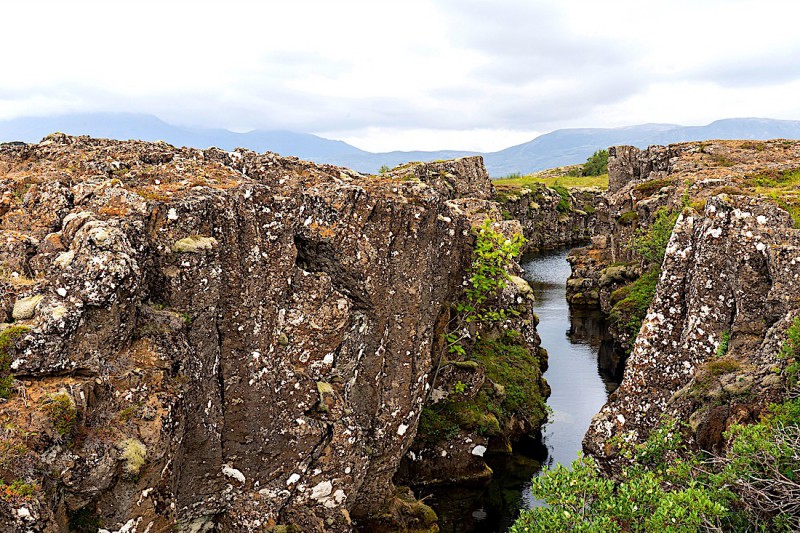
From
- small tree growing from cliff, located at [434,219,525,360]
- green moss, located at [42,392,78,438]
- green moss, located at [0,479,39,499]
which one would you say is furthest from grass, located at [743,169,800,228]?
green moss, located at [0,479,39,499]

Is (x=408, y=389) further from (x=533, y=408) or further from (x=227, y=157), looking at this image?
(x=533, y=408)

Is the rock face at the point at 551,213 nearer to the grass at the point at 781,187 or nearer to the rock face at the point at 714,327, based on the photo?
the grass at the point at 781,187

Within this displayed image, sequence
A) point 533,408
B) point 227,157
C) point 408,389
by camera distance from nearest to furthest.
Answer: point 227,157 → point 408,389 → point 533,408

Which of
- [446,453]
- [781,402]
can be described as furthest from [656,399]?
[446,453]

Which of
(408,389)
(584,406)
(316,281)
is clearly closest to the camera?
(316,281)

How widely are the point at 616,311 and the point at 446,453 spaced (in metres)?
24.9

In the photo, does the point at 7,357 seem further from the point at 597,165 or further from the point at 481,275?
the point at 597,165

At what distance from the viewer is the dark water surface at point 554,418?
3238 cm

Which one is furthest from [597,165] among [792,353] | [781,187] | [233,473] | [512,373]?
[233,473]

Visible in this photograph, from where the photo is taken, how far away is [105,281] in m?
16.6

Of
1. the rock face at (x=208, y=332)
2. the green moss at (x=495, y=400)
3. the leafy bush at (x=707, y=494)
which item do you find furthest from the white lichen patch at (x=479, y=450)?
the leafy bush at (x=707, y=494)

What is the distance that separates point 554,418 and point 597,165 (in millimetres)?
138920

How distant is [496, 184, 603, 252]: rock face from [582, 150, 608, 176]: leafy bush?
24.2m

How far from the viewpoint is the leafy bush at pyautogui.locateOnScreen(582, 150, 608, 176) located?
168625 mm
